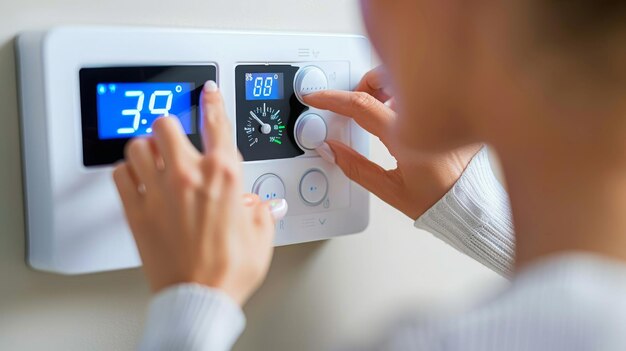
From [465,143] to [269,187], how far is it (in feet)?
0.62

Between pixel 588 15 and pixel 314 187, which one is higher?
pixel 588 15

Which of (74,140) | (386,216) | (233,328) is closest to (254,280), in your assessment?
(233,328)

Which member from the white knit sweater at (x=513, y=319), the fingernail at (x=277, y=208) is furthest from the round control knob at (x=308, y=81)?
the white knit sweater at (x=513, y=319)

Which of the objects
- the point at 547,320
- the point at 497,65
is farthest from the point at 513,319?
the point at 497,65

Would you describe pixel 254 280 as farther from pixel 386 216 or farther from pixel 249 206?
pixel 386 216

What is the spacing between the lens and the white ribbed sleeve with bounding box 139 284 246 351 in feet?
1.29

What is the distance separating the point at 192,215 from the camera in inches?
16.7

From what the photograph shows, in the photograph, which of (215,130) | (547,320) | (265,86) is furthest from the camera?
(265,86)

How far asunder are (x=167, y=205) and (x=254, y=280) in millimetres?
63

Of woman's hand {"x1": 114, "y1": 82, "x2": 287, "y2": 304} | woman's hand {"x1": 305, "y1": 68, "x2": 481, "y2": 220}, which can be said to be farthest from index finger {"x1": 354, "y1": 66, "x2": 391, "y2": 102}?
woman's hand {"x1": 114, "y1": 82, "x2": 287, "y2": 304}

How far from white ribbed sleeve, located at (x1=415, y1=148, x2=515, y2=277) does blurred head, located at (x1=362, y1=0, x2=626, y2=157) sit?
17cm

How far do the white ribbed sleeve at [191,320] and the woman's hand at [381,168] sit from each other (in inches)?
9.9

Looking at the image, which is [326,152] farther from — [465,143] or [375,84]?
[465,143]

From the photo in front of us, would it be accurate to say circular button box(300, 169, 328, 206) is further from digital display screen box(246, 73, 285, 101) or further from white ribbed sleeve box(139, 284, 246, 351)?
white ribbed sleeve box(139, 284, 246, 351)
